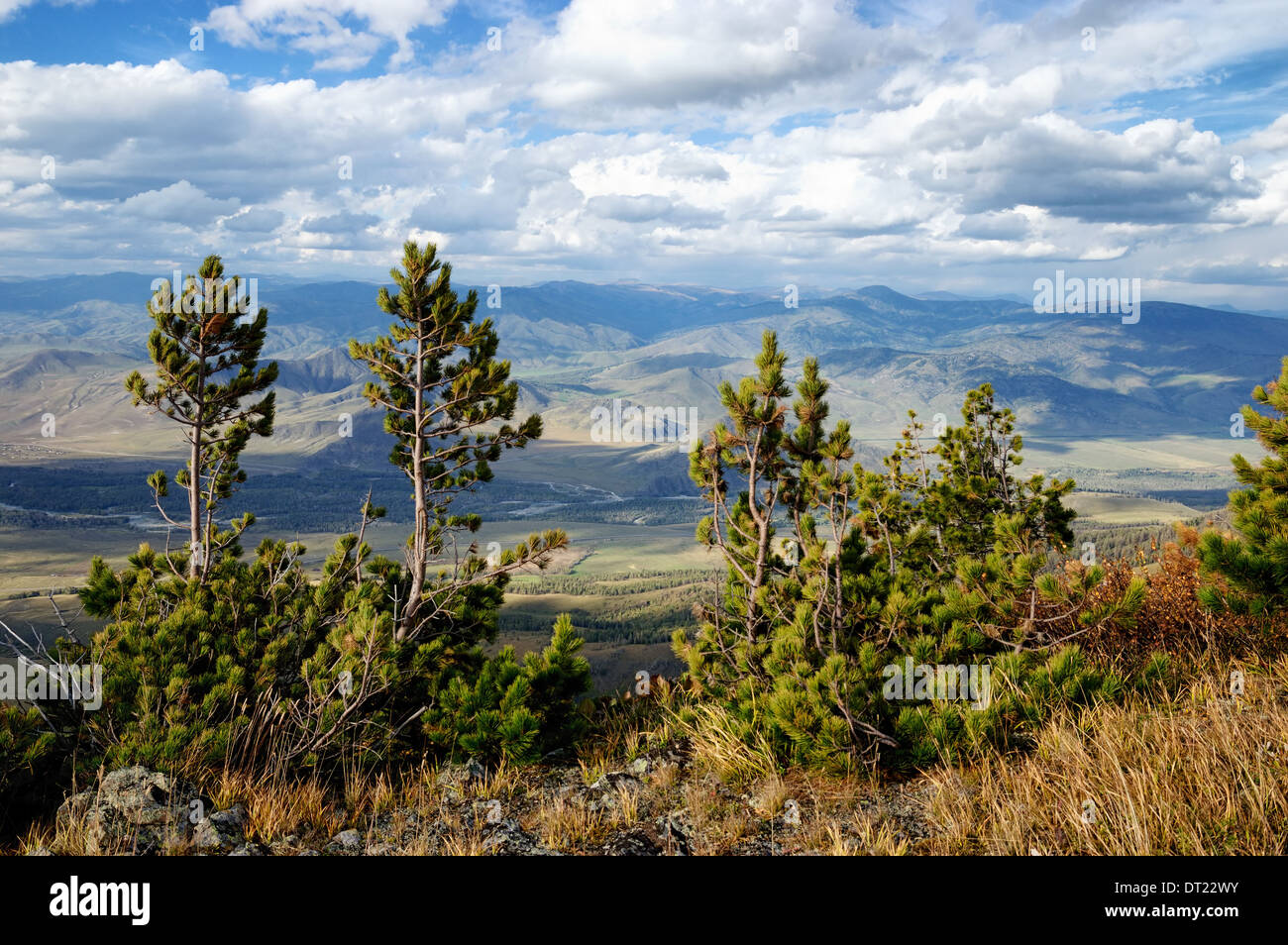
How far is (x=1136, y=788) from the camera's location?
14.4 ft

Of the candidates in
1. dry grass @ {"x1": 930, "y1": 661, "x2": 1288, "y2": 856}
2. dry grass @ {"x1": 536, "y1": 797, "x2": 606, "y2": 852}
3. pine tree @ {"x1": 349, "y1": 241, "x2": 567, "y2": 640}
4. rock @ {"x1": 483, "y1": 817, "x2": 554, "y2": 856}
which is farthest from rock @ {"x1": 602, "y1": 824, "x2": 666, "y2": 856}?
pine tree @ {"x1": 349, "y1": 241, "x2": 567, "y2": 640}

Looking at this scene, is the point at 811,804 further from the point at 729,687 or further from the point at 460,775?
the point at 460,775

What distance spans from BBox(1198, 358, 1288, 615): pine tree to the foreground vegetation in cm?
3

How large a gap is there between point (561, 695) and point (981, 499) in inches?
463

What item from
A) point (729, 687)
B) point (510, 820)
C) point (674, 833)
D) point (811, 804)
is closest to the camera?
point (674, 833)

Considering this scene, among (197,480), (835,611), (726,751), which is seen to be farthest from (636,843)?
(197,480)

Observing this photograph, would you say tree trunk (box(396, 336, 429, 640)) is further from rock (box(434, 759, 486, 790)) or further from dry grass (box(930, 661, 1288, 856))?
dry grass (box(930, 661, 1288, 856))

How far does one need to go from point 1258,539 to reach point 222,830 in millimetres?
8931

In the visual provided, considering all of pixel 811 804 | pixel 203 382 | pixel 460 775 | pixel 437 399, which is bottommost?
pixel 460 775

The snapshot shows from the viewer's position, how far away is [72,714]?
7.00m

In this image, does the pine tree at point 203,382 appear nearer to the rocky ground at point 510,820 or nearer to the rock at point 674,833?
the rocky ground at point 510,820

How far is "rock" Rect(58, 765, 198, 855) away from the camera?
16.6 ft
